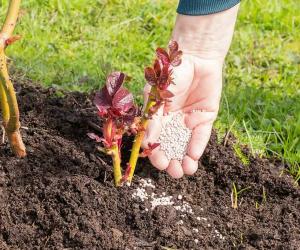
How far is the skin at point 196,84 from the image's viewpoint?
256 centimetres

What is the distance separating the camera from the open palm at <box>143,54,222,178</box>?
2.54 m

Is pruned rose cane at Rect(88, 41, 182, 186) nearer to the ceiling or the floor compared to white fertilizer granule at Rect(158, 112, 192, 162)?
nearer to the ceiling

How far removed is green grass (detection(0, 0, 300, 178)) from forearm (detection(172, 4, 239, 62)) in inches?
15.8

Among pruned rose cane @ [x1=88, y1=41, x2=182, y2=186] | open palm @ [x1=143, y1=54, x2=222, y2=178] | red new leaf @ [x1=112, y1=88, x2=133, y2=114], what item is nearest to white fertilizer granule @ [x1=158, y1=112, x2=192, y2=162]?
open palm @ [x1=143, y1=54, x2=222, y2=178]

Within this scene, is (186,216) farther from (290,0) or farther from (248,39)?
(290,0)

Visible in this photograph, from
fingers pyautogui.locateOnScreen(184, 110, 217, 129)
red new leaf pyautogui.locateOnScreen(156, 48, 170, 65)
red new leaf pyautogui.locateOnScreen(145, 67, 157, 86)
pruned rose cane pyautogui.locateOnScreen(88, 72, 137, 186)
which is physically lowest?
fingers pyautogui.locateOnScreen(184, 110, 217, 129)

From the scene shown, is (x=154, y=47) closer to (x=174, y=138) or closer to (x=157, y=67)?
(x=174, y=138)

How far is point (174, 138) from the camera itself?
2.64m

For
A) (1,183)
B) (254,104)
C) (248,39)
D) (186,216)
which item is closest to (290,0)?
(248,39)

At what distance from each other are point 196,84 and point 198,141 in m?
0.30

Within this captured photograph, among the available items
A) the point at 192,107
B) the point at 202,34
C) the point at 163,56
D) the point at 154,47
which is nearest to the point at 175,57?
the point at 163,56

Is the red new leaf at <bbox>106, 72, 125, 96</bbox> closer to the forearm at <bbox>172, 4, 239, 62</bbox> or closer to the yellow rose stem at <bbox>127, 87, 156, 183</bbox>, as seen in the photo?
the yellow rose stem at <bbox>127, 87, 156, 183</bbox>

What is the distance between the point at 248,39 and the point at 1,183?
2379 mm

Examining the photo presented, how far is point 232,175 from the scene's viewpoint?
2676 mm
